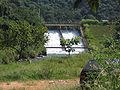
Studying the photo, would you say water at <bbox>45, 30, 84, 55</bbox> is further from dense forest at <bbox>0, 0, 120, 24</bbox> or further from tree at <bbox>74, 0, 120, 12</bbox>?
tree at <bbox>74, 0, 120, 12</bbox>

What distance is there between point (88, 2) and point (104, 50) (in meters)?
0.78

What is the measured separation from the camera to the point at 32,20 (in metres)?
55.1

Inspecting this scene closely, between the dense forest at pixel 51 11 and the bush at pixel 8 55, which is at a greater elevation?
the bush at pixel 8 55

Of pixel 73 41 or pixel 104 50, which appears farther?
pixel 73 41

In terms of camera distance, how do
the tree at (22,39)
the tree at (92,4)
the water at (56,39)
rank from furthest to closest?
the water at (56,39), the tree at (22,39), the tree at (92,4)

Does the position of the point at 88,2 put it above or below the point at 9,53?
above

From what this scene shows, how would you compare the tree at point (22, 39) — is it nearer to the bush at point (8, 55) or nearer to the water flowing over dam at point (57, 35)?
the bush at point (8, 55)

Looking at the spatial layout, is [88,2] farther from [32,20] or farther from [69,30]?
[69,30]

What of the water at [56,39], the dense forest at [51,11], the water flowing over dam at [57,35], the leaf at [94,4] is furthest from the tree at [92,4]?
the water flowing over dam at [57,35]

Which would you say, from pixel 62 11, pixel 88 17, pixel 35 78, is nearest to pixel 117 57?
pixel 35 78

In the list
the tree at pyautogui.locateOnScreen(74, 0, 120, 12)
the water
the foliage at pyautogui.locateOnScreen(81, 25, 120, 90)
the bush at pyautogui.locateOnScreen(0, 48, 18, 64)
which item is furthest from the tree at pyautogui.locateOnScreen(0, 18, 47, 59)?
the tree at pyautogui.locateOnScreen(74, 0, 120, 12)

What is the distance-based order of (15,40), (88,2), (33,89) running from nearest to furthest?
1. (88,2)
2. (33,89)
3. (15,40)

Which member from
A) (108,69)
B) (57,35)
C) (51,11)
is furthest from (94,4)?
(51,11)

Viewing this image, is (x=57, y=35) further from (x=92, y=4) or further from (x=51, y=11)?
(x=92, y=4)
